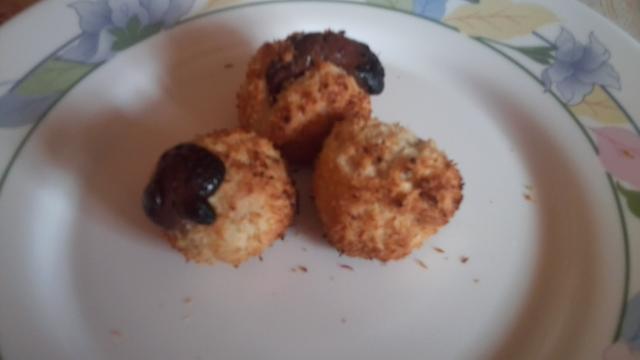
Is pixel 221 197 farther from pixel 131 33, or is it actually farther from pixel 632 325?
pixel 632 325

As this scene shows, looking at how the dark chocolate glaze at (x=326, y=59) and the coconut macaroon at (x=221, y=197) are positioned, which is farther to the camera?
the dark chocolate glaze at (x=326, y=59)

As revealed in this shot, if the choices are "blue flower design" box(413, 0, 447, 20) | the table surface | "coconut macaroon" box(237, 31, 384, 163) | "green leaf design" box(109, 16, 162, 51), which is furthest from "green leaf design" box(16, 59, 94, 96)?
the table surface

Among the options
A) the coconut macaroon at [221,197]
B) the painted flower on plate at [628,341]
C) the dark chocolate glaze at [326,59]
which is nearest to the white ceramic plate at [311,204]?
the painted flower on plate at [628,341]

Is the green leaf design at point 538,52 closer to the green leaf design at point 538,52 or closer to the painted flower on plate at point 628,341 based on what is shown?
the green leaf design at point 538,52

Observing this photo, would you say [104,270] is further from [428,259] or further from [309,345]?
[428,259]

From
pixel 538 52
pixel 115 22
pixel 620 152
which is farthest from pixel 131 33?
pixel 620 152

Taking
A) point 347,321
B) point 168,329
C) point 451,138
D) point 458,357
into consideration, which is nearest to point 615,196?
point 451,138

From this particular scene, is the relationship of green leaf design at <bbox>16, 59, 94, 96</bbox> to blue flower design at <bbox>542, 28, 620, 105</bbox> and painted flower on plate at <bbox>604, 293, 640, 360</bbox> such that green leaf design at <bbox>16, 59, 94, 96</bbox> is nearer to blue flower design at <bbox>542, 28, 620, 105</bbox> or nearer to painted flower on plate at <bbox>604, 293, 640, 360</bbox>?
blue flower design at <bbox>542, 28, 620, 105</bbox>

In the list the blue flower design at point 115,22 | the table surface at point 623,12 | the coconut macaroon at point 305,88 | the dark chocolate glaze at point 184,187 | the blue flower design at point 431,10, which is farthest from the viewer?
the table surface at point 623,12
